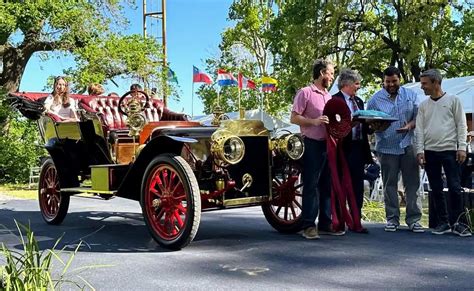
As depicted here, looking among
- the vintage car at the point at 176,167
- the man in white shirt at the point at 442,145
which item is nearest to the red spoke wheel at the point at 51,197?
the vintage car at the point at 176,167

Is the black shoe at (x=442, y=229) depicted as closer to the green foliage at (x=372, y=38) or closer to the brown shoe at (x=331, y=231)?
the brown shoe at (x=331, y=231)

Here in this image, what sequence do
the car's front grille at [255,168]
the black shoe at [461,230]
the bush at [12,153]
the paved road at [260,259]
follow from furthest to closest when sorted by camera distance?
the bush at [12,153]
the black shoe at [461,230]
the car's front grille at [255,168]
the paved road at [260,259]

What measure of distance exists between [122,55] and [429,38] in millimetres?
11411

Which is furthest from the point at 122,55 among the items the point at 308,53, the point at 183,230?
the point at 183,230

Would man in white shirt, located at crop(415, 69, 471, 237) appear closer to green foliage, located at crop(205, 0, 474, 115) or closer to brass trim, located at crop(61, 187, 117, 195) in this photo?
brass trim, located at crop(61, 187, 117, 195)

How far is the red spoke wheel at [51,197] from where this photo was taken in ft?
20.6

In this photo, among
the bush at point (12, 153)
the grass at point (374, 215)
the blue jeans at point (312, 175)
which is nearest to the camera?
the blue jeans at point (312, 175)

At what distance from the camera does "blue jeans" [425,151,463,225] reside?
17.1 ft

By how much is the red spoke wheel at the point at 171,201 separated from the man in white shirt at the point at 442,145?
236cm

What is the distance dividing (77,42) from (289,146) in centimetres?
1096

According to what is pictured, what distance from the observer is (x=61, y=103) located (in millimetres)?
6777

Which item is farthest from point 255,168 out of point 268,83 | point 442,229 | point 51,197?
point 268,83

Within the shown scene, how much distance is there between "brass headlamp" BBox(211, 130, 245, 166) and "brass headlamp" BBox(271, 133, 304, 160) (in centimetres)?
59

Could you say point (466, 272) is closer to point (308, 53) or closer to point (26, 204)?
point (26, 204)
